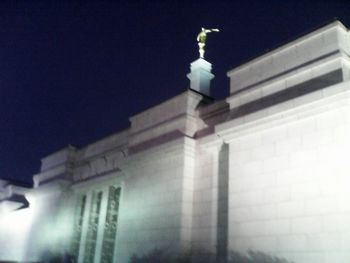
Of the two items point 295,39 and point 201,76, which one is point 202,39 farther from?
point 295,39

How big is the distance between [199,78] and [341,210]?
33.0 ft

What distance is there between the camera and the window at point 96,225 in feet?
60.0

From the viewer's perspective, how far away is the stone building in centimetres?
1057

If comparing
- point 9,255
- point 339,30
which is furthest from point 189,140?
point 9,255

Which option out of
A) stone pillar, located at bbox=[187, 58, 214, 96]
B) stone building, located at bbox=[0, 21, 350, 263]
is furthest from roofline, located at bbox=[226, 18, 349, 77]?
stone pillar, located at bbox=[187, 58, 214, 96]

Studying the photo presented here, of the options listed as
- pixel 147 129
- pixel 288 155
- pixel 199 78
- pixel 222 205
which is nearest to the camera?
pixel 288 155

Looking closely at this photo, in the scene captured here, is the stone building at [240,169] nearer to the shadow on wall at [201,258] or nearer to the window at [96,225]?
the window at [96,225]

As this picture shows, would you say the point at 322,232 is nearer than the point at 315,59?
Yes

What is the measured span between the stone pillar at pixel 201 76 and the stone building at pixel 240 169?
0.17 ft

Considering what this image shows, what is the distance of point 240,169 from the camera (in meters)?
12.8

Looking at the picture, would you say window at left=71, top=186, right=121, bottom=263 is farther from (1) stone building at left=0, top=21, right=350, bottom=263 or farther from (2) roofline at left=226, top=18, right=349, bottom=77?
(2) roofline at left=226, top=18, right=349, bottom=77

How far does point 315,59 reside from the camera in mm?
11930

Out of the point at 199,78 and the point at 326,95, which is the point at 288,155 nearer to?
the point at 326,95

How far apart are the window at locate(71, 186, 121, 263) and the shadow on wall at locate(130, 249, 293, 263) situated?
321 centimetres
